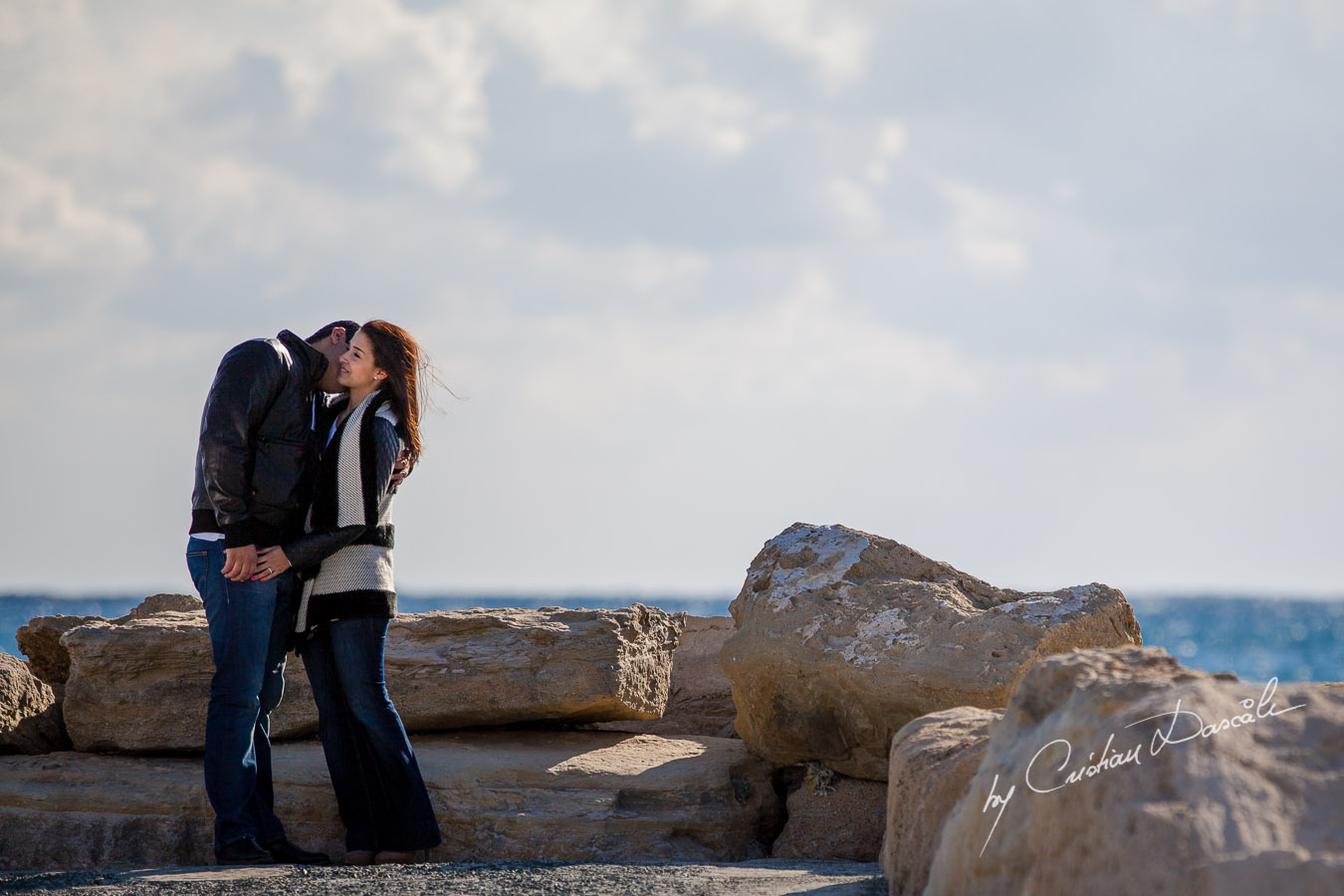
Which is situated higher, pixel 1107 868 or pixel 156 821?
pixel 1107 868

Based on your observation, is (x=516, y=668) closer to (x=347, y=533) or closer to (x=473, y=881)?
(x=347, y=533)

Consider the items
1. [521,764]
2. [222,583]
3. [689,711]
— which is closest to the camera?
[222,583]

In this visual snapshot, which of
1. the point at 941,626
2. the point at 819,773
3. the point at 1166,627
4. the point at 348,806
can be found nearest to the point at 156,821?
the point at 348,806

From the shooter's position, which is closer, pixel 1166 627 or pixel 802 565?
pixel 802 565

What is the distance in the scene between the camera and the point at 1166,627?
5231 centimetres

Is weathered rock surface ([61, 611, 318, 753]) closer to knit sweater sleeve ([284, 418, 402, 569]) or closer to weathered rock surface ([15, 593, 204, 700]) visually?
weathered rock surface ([15, 593, 204, 700])

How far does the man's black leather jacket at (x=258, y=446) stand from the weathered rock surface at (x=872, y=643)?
70.4 inches

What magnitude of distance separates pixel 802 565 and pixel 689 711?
1426mm

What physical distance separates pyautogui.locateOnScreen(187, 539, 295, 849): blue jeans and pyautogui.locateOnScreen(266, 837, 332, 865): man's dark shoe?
6cm

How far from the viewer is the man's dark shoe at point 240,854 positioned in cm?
377

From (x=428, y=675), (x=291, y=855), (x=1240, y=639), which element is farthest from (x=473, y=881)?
(x=1240, y=639)

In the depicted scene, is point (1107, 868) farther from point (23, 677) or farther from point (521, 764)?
point (23, 677)

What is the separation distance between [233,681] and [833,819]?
2.23 m

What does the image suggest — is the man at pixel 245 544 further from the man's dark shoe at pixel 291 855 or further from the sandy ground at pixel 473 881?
the sandy ground at pixel 473 881
